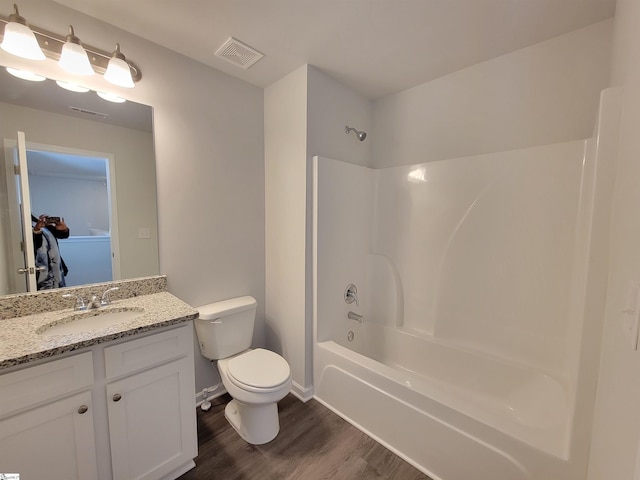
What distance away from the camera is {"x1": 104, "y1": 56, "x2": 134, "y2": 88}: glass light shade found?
1.43 meters

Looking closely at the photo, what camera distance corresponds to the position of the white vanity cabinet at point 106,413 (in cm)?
99

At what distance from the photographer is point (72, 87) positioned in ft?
4.75

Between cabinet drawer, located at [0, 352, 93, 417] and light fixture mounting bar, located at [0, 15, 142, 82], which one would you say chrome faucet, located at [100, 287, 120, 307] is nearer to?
cabinet drawer, located at [0, 352, 93, 417]

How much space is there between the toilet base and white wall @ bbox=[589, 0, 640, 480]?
57.2 inches

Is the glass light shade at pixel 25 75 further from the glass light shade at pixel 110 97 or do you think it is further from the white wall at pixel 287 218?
the white wall at pixel 287 218

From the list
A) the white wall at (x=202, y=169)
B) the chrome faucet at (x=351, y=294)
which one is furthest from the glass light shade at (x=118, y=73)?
→ the chrome faucet at (x=351, y=294)

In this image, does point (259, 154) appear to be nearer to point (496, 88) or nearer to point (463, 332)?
point (496, 88)

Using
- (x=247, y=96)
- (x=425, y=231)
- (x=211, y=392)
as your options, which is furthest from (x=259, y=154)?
(x=211, y=392)

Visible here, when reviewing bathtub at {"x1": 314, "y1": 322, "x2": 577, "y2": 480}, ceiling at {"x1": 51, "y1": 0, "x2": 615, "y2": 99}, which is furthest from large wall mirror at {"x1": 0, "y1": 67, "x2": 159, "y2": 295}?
bathtub at {"x1": 314, "y1": 322, "x2": 577, "y2": 480}

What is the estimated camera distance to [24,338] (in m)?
1.08

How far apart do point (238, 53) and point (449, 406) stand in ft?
7.74

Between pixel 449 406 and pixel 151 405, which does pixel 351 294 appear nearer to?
pixel 449 406

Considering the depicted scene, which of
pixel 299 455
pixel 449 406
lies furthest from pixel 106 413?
pixel 449 406

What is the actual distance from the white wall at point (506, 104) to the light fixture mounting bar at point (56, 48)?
6.39ft
